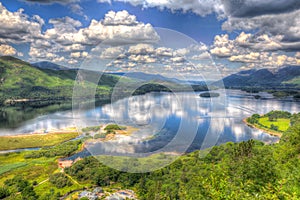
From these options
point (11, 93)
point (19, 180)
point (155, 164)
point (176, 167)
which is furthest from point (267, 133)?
point (11, 93)

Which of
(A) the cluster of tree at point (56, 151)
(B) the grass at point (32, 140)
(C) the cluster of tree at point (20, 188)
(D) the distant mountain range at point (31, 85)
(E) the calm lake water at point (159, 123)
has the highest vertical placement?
(D) the distant mountain range at point (31, 85)

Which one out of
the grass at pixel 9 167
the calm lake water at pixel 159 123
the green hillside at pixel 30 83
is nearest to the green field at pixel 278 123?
the calm lake water at pixel 159 123

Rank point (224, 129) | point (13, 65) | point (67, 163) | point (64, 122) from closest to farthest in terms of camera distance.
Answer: point (67, 163) < point (224, 129) < point (64, 122) < point (13, 65)

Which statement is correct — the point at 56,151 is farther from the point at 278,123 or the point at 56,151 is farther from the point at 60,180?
the point at 278,123

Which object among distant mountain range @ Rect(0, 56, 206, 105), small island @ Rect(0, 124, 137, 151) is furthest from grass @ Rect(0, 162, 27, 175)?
distant mountain range @ Rect(0, 56, 206, 105)

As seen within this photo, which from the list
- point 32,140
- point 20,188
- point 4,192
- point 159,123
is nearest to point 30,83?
point 32,140

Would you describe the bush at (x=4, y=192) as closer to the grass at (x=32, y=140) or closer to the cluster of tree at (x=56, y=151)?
the cluster of tree at (x=56, y=151)

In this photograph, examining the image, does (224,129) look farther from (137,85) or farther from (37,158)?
(137,85)
